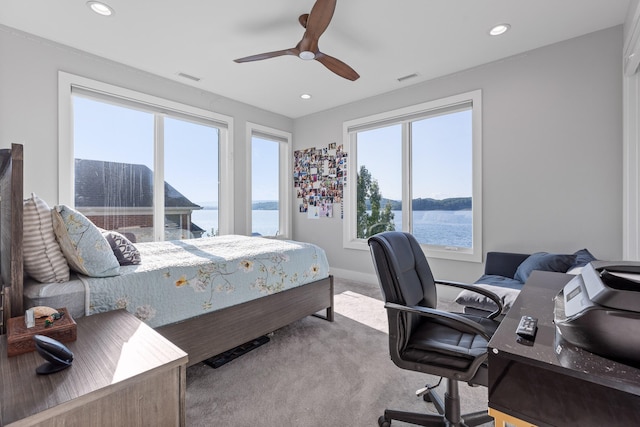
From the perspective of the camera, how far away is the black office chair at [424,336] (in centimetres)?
116

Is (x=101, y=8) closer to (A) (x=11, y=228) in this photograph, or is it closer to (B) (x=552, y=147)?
(A) (x=11, y=228)

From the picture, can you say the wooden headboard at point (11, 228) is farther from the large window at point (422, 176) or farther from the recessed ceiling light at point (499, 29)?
the large window at point (422, 176)

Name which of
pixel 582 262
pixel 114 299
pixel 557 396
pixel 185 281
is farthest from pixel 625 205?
pixel 114 299

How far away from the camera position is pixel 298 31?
2525 mm

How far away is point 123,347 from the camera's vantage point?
109cm

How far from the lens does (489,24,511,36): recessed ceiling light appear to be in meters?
2.43

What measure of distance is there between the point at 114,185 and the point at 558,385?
379cm

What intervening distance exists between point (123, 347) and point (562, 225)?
3.40 m

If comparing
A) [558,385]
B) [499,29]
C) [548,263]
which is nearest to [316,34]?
[499,29]

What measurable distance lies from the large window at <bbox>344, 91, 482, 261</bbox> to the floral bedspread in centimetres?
161

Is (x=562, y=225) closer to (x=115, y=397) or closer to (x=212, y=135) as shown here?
(x=115, y=397)

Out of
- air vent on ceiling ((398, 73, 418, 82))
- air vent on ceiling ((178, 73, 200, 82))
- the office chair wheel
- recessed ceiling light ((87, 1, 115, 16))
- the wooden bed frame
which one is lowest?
the office chair wheel

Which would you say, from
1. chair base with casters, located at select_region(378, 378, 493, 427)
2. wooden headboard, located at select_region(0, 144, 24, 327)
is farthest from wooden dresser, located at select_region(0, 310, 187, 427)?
chair base with casters, located at select_region(378, 378, 493, 427)

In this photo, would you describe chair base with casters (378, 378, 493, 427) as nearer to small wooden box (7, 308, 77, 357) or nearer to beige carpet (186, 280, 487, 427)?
beige carpet (186, 280, 487, 427)
